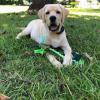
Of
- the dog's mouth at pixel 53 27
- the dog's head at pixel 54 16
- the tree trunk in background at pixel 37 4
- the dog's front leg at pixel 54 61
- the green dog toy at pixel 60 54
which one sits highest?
the dog's head at pixel 54 16

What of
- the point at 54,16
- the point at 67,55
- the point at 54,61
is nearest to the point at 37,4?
the point at 54,16

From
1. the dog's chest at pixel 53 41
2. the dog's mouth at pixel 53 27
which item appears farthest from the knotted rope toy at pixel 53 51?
the dog's mouth at pixel 53 27

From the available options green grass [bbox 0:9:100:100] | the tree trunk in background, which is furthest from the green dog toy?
the tree trunk in background

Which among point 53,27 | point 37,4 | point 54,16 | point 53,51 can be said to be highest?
point 54,16

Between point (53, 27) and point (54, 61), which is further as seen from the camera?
point (53, 27)

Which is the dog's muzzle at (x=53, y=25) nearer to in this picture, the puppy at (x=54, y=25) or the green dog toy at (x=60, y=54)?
the puppy at (x=54, y=25)

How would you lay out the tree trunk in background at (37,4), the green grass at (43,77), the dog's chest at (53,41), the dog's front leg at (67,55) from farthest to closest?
the tree trunk in background at (37,4) < the dog's chest at (53,41) < the dog's front leg at (67,55) < the green grass at (43,77)

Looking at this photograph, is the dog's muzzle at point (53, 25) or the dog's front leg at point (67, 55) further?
the dog's muzzle at point (53, 25)

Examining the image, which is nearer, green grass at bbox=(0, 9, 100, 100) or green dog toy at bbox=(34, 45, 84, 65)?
green grass at bbox=(0, 9, 100, 100)

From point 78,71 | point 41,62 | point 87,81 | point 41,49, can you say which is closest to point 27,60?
point 41,62

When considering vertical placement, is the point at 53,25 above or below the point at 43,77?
above

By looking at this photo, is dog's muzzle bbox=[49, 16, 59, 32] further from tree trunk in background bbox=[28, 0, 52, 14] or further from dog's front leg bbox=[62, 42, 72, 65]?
tree trunk in background bbox=[28, 0, 52, 14]

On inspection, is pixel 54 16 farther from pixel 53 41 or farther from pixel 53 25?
pixel 53 41

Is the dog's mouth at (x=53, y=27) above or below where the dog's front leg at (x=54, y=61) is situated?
above
